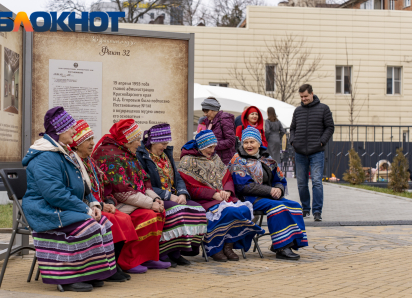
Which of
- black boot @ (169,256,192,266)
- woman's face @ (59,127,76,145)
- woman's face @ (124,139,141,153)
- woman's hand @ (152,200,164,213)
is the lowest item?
black boot @ (169,256,192,266)

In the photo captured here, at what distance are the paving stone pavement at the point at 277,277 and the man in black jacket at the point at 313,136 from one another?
7.11ft

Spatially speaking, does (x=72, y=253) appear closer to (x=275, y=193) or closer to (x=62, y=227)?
(x=62, y=227)

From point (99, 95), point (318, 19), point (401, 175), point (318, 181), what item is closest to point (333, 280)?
point (99, 95)

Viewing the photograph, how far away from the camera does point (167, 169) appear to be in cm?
648

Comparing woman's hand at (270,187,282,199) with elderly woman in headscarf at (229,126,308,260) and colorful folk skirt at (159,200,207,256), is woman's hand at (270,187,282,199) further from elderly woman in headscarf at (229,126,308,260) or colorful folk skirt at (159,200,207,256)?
colorful folk skirt at (159,200,207,256)

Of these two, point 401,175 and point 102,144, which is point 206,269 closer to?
point 102,144

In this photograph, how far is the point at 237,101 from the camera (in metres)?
16.6

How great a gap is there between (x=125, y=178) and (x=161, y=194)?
520 mm

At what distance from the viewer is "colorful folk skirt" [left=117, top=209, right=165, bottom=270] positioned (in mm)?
5633

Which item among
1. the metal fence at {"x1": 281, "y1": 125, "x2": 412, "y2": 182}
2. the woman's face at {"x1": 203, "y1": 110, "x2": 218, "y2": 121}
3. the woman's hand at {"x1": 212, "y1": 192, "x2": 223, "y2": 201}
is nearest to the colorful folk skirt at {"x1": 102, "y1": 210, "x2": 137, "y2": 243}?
the woman's hand at {"x1": 212, "y1": 192, "x2": 223, "y2": 201}

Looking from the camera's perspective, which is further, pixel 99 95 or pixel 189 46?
pixel 189 46

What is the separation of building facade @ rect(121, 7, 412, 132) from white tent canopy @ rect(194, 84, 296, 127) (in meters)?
10.0

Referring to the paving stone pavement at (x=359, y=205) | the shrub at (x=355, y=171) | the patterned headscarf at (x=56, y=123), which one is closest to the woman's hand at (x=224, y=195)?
the patterned headscarf at (x=56, y=123)

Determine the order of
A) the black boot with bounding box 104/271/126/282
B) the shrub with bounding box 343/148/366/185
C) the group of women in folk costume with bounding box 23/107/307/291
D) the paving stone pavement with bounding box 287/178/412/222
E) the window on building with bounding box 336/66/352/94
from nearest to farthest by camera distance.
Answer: the group of women in folk costume with bounding box 23/107/307/291 → the black boot with bounding box 104/271/126/282 → the paving stone pavement with bounding box 287/178/412/222 → the shrub with bounding box 343/148/366/185 → the window on building with bounding box 336/66/352/94
